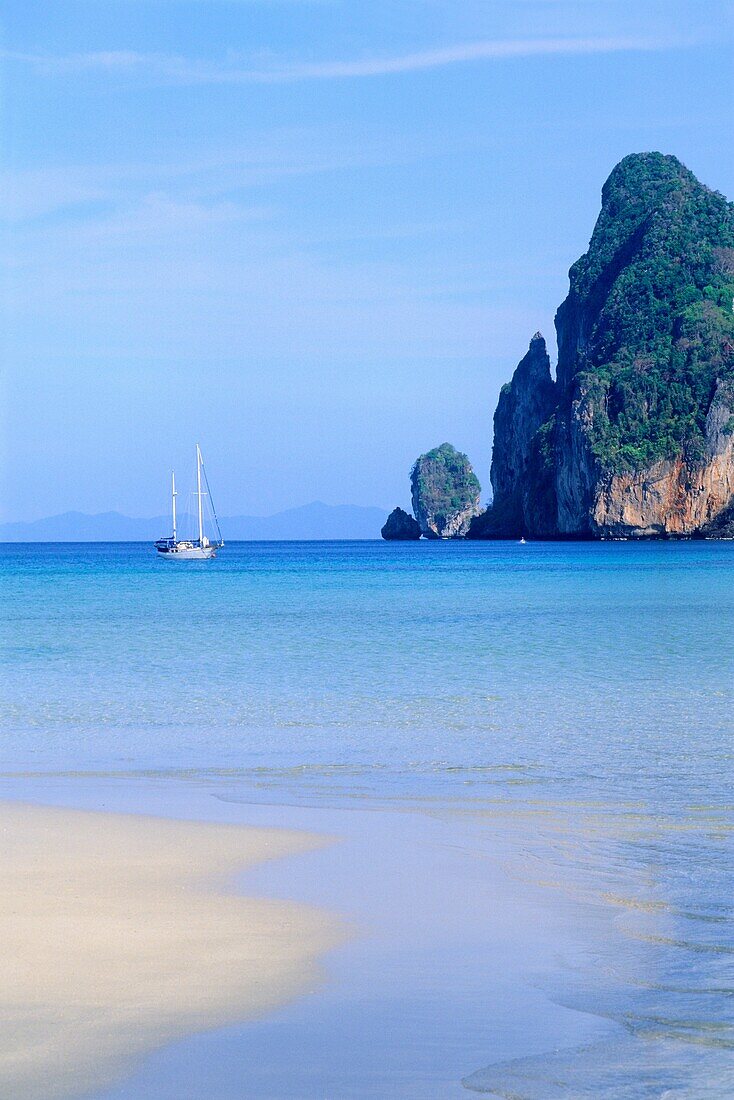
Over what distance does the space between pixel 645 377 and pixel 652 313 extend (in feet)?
35.5

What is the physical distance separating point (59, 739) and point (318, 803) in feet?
15.4

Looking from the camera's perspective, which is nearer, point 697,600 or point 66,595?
point 697,600

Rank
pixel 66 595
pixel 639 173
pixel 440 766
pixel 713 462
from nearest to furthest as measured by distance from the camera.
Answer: pixel 440 766, pixel 66 595, pixel 713 462, pixel 639 173

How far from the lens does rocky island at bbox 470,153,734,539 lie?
12519cm

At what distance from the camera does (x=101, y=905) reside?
21.1 ft

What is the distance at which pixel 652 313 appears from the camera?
459 ft

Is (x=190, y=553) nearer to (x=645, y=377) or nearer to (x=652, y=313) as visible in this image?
(x=645, y=377)

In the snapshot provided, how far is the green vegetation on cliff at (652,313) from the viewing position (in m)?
129

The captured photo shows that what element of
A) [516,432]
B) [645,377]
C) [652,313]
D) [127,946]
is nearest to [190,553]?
[645,377]

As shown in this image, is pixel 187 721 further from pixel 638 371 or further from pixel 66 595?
pixel 638 371

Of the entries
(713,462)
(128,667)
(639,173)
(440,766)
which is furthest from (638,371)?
(440,766)

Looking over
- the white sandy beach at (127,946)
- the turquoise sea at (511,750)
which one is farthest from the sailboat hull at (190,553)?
the white sandy beach at (127,946)

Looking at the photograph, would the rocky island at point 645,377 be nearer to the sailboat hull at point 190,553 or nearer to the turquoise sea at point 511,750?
the sailboat hull at point 190,553

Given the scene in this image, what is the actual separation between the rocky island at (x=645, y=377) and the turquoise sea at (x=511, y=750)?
93.5m
